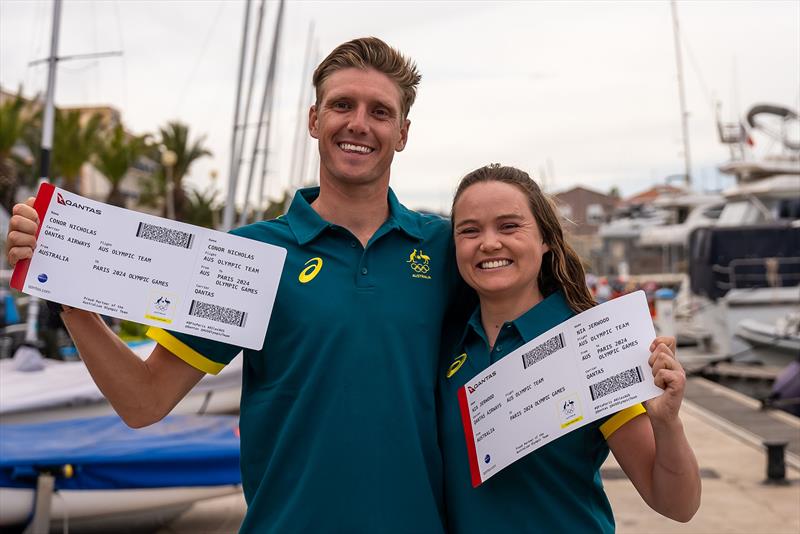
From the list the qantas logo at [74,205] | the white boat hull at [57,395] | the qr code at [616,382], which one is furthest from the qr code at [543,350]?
the white boat hull at [57,395]

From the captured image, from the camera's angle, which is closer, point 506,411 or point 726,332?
point 506,411

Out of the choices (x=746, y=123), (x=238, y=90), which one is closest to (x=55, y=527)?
(x=238, y=90)

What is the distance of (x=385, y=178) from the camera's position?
2818mm

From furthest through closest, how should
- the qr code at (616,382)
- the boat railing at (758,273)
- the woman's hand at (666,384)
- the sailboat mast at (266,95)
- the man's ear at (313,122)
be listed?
Answer: the sailboat mast at (266,95) < the boat railing at (758,273) < the man's ear at (313,122) < the qr code at (616,382) < the woman's hand at (666,384)

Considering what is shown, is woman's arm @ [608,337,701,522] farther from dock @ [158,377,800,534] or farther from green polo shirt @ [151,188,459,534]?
dock @ [158,377,800,534]

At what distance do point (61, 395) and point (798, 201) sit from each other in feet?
70.5

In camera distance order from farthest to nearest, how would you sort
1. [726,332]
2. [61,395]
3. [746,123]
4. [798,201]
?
[746,123], [798,201], [726,332], [61,395]

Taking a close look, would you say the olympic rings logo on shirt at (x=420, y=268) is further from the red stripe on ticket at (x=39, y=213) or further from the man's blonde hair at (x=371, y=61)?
the red stripe on ticket at (x=39, y=213)

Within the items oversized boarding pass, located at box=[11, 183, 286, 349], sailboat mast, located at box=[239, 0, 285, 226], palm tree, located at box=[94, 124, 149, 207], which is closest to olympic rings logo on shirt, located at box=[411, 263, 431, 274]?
oversized boarding pass, located at box=[11, 183, 286, 349]

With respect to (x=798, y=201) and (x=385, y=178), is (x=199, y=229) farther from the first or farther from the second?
(x=798, y=201)

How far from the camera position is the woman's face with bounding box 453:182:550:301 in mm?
2564

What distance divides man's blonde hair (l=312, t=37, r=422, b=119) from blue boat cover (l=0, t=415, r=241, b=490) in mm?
3659

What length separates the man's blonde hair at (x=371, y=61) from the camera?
2719mm

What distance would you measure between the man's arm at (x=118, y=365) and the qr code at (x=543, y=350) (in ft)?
3.11
